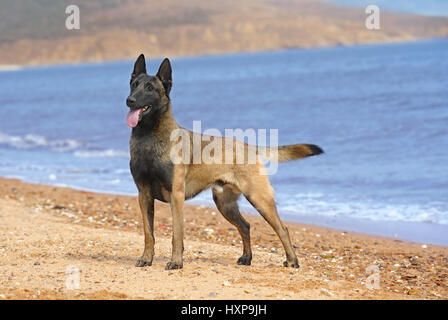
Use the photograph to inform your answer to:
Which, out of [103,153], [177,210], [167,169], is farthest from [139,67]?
[103,153]

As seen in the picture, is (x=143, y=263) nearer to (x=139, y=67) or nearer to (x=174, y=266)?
(x=174, y=266)

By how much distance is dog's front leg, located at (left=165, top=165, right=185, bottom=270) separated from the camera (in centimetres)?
746

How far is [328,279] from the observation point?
25.2 feet

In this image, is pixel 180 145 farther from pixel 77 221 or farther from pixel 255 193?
pixel 77 221

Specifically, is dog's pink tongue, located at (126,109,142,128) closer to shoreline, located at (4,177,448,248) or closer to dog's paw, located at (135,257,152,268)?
dog's paw, located at (135,257,152,268)

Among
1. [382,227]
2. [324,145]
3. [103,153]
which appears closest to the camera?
[382,227]

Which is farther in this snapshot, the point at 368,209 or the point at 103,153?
the point at 103,153

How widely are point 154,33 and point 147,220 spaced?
543ft

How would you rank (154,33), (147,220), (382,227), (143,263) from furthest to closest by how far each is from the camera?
(154,33) → (382,227) → (143,263) → (147,220)

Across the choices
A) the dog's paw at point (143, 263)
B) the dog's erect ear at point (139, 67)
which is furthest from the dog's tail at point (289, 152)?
the dog's paw at point (143, 263)

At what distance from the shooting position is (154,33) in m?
170

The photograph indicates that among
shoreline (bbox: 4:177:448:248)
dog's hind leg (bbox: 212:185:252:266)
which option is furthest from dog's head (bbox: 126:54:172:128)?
shoreline (bbox: 4:177:448:248)

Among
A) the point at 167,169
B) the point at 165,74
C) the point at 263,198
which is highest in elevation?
the point at 165,74
